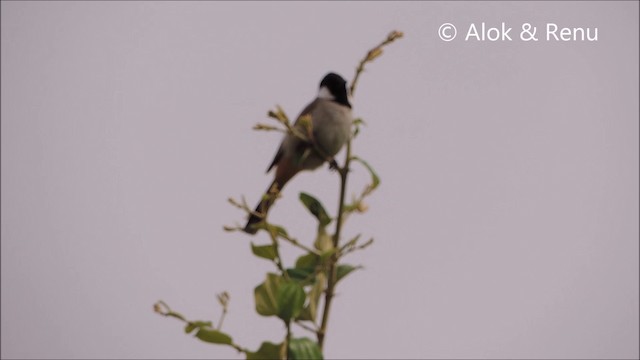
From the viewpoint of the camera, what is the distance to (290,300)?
882 mm

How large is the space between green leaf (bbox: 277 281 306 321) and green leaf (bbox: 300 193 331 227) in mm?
138

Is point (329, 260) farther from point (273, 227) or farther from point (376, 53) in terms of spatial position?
point (376, 53)

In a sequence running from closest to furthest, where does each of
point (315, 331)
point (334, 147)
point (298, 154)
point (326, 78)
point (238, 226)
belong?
point (315, 331), point (238, 226), point (298, 154), point (334, 147), point (326, 78)

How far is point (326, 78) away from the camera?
1891mm

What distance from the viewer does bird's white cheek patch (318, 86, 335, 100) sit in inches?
71.4

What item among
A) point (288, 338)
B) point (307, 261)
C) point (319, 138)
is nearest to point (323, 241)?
point (307, 261)

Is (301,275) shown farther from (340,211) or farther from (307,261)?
(340,211)

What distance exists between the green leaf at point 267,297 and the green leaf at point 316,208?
0.12 meters

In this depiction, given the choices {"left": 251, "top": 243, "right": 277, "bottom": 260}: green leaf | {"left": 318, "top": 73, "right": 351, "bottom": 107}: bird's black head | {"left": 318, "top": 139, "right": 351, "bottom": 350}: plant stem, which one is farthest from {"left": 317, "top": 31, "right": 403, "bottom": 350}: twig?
{"left": 318, "top": 73, "right": 351, "bottom": 107}: bird's black head

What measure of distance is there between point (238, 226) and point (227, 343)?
0.59ft

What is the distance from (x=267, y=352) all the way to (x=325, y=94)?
1077 millimetres

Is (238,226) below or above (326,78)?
below

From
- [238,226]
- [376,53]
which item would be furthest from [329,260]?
[376,53]

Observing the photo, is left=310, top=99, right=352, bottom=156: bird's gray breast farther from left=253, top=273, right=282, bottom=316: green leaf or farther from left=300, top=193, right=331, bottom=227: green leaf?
left=253, top=273, right=282, bottom=316: green leaf
